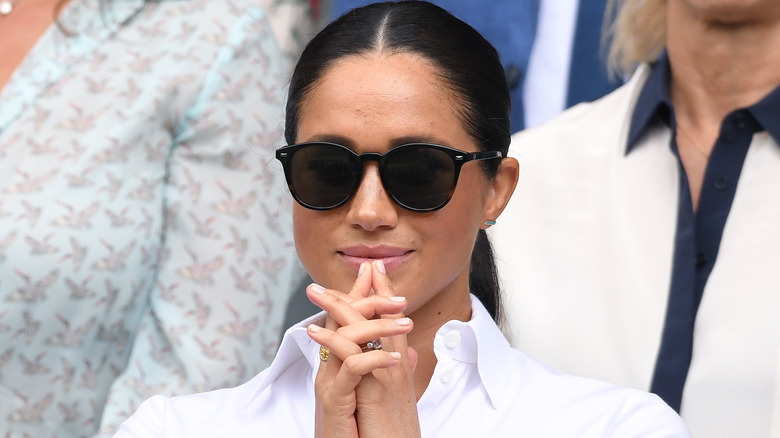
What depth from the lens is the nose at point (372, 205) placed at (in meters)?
1.83

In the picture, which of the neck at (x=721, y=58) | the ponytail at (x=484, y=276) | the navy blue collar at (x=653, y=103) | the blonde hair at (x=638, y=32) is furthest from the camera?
the blonde hair at (x=638, y=32)

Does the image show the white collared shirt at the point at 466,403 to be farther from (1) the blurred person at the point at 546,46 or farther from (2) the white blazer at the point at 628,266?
(1) the blurred person at the point at 546,46

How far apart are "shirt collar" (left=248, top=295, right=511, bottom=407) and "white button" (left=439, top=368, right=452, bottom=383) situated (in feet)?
0.10

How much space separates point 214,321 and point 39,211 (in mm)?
527

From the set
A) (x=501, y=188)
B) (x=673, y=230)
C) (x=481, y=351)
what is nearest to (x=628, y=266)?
(x=673, y=230)

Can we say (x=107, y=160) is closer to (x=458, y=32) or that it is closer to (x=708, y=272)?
(x=458, y=32)

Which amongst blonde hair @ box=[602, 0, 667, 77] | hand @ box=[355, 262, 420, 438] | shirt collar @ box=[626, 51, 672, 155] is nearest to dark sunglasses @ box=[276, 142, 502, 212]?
hand @ box=[355, 262, 420, 438]

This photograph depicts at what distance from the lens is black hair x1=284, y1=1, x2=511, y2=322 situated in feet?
6.48

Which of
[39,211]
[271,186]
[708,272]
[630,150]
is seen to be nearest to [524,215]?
[630,150]

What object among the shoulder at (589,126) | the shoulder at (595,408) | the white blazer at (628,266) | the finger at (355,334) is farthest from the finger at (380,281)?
the shoulder at (589,126)

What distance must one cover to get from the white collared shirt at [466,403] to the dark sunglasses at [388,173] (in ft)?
0.83

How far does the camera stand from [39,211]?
2896mm

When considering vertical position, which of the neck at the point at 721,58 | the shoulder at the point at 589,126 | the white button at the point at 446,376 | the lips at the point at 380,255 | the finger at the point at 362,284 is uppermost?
the neck at the point at 721,58

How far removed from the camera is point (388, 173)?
184 cm
